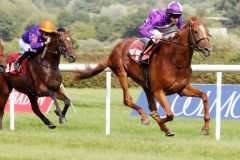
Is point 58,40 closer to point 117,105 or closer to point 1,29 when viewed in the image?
point 117,105

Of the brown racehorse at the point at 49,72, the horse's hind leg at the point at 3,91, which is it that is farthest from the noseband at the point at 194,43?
the horse's hind leg at the point at 3,91

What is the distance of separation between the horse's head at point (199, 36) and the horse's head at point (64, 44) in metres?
2.04

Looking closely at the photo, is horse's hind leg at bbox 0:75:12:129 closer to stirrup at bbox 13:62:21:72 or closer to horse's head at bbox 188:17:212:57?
stirrup at bbox 13:62:21:72

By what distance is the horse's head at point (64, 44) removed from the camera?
10.9 metres

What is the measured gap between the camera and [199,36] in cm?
929

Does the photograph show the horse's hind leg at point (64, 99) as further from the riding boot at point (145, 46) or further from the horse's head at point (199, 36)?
the horse's head at point (199, 36)

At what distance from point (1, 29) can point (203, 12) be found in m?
25.1

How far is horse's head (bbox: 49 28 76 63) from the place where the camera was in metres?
10.9

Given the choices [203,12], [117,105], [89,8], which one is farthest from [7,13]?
[117,105]

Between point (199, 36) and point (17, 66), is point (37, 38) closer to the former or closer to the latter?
point (17, 66)

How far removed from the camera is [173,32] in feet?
33.1

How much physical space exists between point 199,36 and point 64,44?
237 cm

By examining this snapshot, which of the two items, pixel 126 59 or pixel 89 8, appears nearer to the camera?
pixel 126 59

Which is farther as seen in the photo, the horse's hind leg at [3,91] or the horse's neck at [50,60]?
the horse's hind leg at [3,91]
